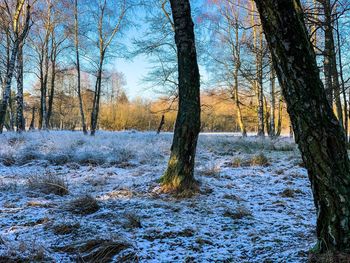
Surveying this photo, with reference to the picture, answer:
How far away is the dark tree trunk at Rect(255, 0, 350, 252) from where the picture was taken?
1.71 metres

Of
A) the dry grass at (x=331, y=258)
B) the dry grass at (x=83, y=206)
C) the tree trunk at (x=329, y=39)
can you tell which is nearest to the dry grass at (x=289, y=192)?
the tree trunk at (x=329, y=39)

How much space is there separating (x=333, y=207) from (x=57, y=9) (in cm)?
1793

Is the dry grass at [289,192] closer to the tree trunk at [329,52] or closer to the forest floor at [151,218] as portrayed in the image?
the forest floor at [151,218]

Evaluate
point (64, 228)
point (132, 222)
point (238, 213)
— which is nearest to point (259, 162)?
point (238, 213)

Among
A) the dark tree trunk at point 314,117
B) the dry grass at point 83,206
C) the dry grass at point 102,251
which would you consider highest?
the dark tree trunk at point 314,117

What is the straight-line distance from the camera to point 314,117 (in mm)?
1722

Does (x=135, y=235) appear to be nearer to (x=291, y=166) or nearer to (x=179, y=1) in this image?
(x=179, y=1)

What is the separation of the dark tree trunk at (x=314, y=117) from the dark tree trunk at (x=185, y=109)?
2.26m

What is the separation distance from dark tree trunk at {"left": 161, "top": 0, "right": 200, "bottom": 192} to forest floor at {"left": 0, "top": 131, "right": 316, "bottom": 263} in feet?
1.14

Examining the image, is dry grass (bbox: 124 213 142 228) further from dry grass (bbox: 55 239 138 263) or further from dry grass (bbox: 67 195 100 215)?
dry grass (bbox: 67 195 100 215)

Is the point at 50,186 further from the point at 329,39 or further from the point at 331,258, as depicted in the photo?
the point at 329,39

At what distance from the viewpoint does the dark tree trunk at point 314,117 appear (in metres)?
1.71

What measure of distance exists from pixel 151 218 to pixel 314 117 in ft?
6.15

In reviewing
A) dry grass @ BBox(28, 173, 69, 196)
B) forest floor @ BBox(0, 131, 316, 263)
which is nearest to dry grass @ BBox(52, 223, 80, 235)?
forest floor @ BBox(0, 131, 316, 263)
